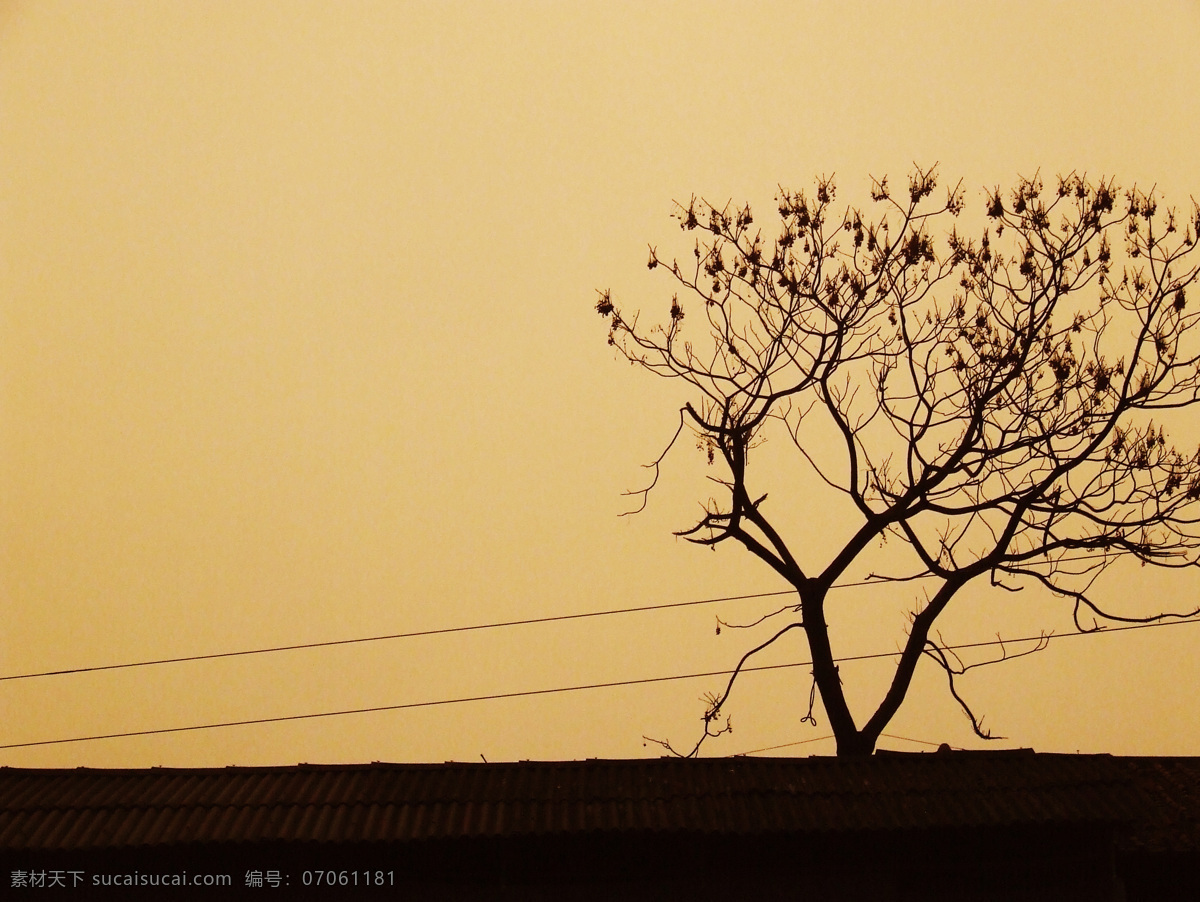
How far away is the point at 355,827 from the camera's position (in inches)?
307

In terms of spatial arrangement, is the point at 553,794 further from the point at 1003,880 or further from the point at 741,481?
the point at 741,481

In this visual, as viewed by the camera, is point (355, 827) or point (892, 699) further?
point (892, 699)

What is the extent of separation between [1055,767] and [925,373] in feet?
17.3

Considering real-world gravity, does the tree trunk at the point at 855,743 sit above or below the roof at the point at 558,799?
above

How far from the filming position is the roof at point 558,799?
305 inches

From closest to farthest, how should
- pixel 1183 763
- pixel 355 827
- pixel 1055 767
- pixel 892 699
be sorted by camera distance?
pixel 355 827
pixel 1055 767
pixel 1183 763
pixel 892 699

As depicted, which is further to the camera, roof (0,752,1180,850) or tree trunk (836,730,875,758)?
tree trunk (836,730,875,758)

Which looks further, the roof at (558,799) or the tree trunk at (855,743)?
the tree trunk at (855,743)

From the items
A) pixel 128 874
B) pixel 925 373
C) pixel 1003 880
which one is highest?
pixel 925 373

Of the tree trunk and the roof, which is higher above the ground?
the tree trunk

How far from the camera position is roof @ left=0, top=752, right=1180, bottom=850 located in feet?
25.4

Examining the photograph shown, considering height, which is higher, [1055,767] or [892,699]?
[892,699]

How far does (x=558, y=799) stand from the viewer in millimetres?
8070

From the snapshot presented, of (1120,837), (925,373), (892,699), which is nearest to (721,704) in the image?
(892,699)
